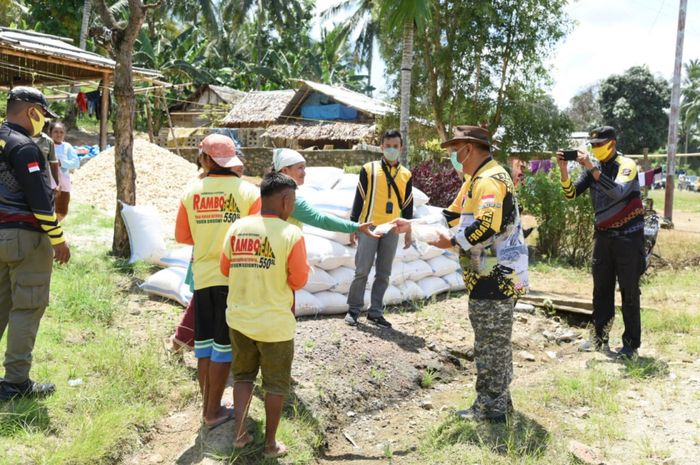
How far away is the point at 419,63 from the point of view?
12.7 meters

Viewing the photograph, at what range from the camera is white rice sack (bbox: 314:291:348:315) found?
18.8ft

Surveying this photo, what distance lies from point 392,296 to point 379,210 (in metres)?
1.22

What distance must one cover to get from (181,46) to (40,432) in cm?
3218

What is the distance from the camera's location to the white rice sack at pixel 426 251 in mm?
6708

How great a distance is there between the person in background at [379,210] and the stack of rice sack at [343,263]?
1.21 ft

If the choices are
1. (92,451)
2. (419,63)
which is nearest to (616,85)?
(419,63)

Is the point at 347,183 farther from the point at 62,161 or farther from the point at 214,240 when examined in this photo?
the point at 214,240

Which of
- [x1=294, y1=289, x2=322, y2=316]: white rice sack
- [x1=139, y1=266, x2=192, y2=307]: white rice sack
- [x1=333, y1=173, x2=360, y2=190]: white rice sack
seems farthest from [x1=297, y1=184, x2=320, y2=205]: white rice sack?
[x1=139, y1=266, x2=192, y2=307]: white rice sack

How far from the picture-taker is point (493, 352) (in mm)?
3646

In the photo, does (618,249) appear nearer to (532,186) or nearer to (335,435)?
(335,435)

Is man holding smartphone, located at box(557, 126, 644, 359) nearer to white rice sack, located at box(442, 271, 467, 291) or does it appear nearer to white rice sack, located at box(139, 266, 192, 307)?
white rice sack, located at box(442, 271, 467, 291)

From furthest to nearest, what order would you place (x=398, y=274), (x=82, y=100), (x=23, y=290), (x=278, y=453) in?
(x=82, y=100)
(x=398, y=274)
(x=23, y=290)
(x=278, y=453)

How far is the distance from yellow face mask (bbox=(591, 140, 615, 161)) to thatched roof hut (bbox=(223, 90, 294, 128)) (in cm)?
2260

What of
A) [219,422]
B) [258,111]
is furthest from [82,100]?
[219,422]
